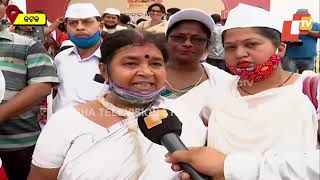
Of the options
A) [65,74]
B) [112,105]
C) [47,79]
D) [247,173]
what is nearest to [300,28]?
[65,74]

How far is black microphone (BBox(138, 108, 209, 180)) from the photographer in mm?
1090

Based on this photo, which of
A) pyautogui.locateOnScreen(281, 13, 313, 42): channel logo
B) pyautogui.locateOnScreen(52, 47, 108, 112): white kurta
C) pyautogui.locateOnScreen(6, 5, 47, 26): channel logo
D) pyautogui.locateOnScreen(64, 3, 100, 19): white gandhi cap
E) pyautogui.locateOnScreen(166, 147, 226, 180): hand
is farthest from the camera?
pyautogui.locateOnScreen(281, 13, 313, 42): channel logo

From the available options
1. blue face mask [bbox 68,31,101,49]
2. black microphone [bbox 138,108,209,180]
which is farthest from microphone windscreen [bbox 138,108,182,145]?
blue face mask [bbox 68,31,101,49]

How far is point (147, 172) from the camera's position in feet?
4.87

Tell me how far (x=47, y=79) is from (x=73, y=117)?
3.19ft

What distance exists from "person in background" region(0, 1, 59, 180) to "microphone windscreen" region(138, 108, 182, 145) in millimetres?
1272

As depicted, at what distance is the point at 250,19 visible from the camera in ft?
5.46

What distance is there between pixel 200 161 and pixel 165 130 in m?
0.15

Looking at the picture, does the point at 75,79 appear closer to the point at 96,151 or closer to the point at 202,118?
the point at 202,118

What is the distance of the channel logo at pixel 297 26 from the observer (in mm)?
5805

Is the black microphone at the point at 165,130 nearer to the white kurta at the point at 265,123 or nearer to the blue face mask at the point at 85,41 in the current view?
the white kurta at the point at 265,123

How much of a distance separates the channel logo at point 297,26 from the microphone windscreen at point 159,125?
4652 mm

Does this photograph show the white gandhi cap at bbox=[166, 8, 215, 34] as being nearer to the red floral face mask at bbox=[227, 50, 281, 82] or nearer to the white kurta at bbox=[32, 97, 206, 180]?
the red floral face mask at bbox=[227, 50, 281, 82]

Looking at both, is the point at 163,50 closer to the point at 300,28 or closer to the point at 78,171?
the point at 78,171
